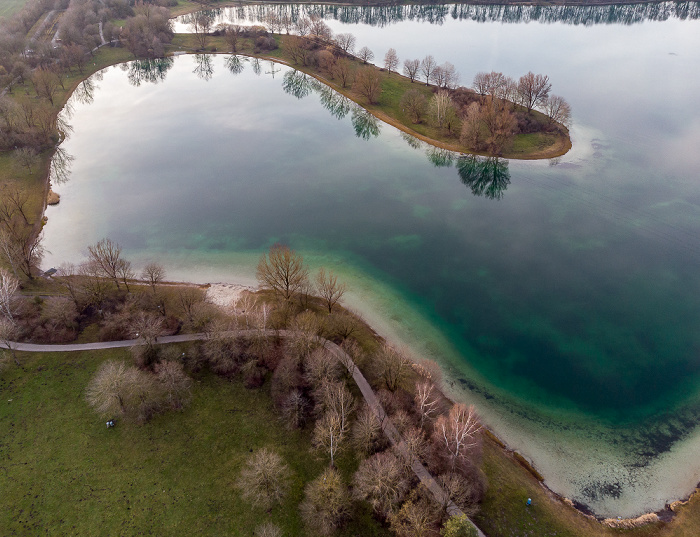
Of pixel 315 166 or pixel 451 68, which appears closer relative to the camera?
pixel 315 166

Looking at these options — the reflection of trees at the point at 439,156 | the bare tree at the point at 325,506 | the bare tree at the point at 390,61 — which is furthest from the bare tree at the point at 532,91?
the bare tree at the point at 325,506

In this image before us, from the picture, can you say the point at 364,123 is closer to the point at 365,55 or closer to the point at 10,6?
the point at 365,55

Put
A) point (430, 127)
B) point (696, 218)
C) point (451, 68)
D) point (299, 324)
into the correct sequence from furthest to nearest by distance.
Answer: point (451, 68), point (430, 127), point (696, 218), point (299, 324)

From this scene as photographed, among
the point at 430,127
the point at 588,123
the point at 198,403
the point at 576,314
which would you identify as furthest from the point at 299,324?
the point at 588,123

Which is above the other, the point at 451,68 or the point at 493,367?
the point at 451,68

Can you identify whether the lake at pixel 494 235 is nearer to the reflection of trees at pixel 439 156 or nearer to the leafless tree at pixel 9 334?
the reflection of trees at pixel 439 156

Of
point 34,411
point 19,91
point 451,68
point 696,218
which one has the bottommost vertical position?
point 34,411

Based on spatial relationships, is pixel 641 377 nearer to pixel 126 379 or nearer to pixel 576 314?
pixel 576 314
